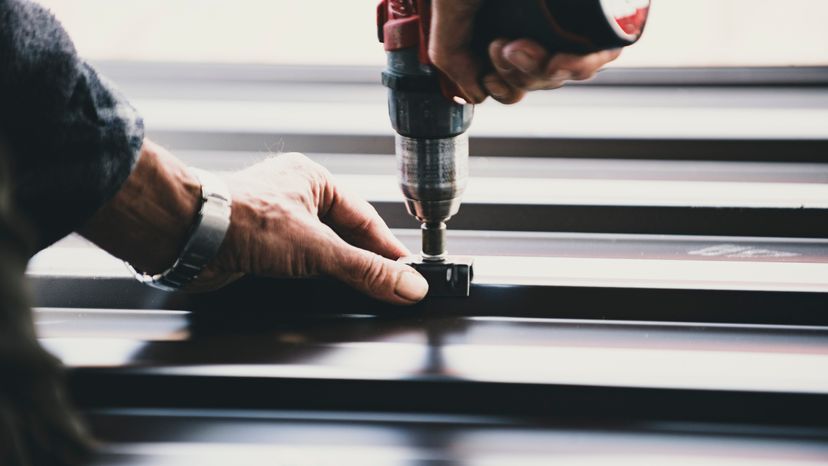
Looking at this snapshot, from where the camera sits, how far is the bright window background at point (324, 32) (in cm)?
152

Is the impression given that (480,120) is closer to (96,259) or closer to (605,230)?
(605,230)

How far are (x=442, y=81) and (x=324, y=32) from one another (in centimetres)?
107

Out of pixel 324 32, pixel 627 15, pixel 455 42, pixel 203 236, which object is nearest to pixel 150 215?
pixel 203 236

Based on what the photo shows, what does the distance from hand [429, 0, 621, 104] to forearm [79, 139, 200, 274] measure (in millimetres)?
275

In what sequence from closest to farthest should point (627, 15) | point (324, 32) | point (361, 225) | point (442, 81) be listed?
point (627, 15) < point (442, 81) < point (361, 225) < point (324, 32)

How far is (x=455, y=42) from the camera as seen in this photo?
0.71 metres

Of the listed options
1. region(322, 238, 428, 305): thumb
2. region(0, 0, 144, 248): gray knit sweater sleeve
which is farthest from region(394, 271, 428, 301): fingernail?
region(0, 0, 144, 248): gray knit sweater sleeve

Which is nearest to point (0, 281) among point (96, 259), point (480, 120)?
point (96, 259)

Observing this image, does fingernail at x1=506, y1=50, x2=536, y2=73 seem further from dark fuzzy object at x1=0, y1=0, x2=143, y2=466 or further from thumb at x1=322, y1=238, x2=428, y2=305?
dark fuzzy object at x1=0, y1=0, x2=143, y2=466

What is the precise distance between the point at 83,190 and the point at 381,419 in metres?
0.33

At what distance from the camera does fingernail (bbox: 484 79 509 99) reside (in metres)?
0.74

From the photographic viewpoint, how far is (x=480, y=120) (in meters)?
1.26

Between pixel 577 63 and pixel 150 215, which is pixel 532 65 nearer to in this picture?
pixel 577 63

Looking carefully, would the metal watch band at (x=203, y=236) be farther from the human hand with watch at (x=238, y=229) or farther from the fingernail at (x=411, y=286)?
the fingernail at (x=411, y=286)
